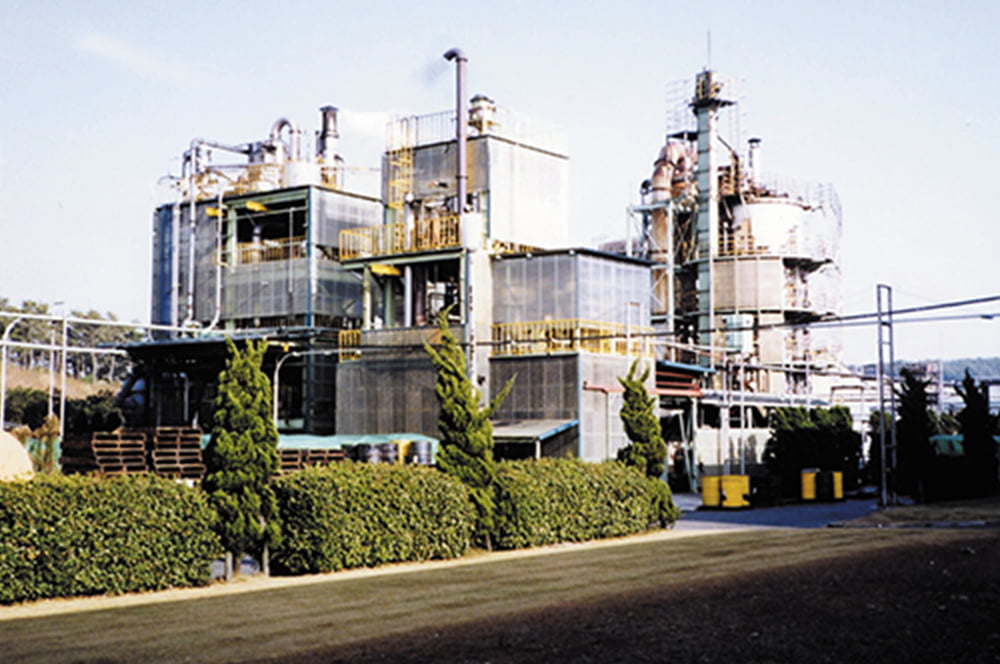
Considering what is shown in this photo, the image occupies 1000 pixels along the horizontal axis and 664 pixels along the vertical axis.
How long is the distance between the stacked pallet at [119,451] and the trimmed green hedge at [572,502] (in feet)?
33.9

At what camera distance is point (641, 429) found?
Result: 97.8 ft

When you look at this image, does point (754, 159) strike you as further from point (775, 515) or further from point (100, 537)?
point (100, 537)

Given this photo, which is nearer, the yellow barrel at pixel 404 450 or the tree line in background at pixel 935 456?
the yellow barrel at pixel 404 450

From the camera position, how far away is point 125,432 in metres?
32.3

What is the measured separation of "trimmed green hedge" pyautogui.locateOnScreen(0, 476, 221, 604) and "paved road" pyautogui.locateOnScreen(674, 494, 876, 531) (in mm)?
15568

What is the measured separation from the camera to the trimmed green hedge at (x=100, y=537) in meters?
17.0

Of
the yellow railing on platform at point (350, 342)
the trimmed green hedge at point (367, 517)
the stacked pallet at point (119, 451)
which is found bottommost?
the trimmed green hedge at point (367, 517)

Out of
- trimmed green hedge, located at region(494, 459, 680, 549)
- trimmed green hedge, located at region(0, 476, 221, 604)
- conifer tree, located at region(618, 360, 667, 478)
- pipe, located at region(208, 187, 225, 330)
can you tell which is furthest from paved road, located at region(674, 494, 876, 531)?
pipe, located at region(208, 187, 225, 330)

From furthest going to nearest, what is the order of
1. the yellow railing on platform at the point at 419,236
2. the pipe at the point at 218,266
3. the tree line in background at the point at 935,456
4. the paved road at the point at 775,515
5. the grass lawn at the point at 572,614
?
1. the pipe at the point at 218,266
2. the yellow railing on platform at the point at 419,236
3. the tree line in background at the point at 935,456
4. the paved road at the point at 775,515
5. the grass lawn at the point at 572,614

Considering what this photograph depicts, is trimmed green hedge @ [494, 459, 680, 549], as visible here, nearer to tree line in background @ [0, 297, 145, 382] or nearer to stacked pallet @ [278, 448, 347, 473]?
stacked pallet @ [278, 448, 347, 473]

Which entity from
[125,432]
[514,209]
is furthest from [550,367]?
[125,432]

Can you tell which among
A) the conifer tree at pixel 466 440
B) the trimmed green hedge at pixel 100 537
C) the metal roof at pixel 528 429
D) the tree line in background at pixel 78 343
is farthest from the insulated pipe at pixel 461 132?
the tree line in background at pixel 78 343

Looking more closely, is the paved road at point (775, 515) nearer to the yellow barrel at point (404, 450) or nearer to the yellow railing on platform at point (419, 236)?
the yellow barrel at point (404, 450)

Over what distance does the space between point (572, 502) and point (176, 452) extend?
12933 mm
